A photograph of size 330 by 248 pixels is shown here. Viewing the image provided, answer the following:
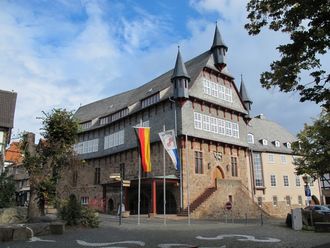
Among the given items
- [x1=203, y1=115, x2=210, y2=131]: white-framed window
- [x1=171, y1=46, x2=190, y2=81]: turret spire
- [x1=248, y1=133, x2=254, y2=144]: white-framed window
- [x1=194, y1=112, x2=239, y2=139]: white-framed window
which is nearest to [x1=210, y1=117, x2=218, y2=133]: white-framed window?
[x1=194, y1=112, x2=239, y2=139]: white-framed window

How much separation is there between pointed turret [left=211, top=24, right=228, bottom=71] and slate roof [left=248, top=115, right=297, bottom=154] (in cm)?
1344

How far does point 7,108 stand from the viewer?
3562cm

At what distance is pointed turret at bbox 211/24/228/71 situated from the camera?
40.0 m

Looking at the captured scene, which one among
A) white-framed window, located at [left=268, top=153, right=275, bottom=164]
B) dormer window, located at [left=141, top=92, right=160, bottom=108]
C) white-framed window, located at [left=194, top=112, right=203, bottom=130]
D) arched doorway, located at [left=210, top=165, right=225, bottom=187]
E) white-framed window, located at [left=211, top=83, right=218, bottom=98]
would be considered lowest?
arched doorway, located at [left=210, top=165, right=225, bottom=187]

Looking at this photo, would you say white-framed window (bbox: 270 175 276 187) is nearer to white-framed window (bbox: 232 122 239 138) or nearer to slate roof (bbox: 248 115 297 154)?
slate roof (bbox: 248 115 297 154)

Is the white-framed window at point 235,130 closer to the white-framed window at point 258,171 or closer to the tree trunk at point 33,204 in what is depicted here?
the white-framed window at point 258,171

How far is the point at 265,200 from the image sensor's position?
47.2 metres

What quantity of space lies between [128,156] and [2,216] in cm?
2324

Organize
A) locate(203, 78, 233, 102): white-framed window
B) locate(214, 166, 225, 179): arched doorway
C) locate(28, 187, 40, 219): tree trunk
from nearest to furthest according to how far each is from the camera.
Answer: locate(28, 187, 40, 219): tree trunk, locate(214, 166, 225, 179): arched doorway, locate(203, 78, 233, 102): white-framed window

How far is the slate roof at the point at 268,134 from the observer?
1991 inches

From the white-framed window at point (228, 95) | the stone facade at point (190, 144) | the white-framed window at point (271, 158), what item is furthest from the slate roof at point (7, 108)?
the white-framed window at point (271, 158)

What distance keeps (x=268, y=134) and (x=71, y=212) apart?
4155cm

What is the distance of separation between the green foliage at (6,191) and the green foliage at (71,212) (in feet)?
24.3

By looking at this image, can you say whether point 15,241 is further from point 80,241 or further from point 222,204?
point 222,204
